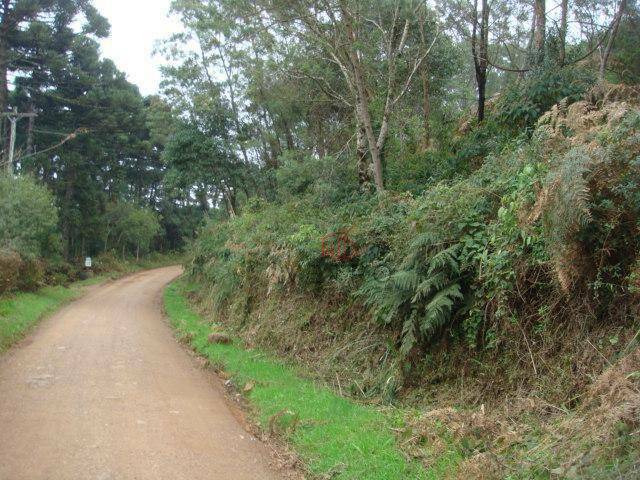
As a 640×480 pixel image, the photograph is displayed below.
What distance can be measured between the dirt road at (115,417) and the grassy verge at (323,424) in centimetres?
46

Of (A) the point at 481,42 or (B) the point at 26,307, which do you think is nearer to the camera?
(A) the point at 481,42

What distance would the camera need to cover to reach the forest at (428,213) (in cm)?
535

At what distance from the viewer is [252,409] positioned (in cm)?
800

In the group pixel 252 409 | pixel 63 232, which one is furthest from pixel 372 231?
pixel 63 232

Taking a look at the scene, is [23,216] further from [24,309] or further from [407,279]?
[407,279]

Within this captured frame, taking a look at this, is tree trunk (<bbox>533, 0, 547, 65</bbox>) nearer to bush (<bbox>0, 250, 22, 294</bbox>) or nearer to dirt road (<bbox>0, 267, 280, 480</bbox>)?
dirt road (<bbox>0, 267, 280, 480</bbox>)

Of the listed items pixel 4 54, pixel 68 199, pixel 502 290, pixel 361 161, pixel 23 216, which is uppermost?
pixel 4 54

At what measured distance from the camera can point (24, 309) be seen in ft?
52.6

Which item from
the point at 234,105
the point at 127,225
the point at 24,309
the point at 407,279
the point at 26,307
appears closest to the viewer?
the point at 407,279

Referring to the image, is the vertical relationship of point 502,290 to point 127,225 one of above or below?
below

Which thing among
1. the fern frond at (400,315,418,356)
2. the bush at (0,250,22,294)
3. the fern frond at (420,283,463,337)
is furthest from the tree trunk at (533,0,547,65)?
the bush at (0,250,22,294)

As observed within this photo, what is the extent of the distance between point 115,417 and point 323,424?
9.05ft

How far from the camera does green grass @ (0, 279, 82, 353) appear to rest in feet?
41.5

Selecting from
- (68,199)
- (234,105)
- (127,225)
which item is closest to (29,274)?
(234,105)
